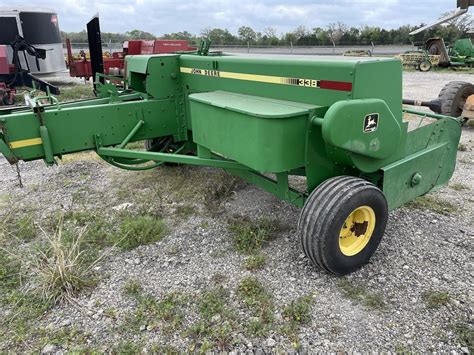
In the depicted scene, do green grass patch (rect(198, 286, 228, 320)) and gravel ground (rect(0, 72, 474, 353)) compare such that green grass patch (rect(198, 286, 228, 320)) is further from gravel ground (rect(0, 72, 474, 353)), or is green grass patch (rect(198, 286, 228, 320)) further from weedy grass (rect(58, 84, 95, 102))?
weedy grass (rect(58, 84, 95, 102))

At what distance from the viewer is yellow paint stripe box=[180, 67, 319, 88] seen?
296 centimetres

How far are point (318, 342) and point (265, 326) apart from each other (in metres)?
0.32

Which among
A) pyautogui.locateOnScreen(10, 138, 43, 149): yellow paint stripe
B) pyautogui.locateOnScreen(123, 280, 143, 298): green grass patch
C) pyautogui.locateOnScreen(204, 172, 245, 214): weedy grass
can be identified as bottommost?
pyautogui.locateOnScreen(123, 280, 143, 298): green grass patch

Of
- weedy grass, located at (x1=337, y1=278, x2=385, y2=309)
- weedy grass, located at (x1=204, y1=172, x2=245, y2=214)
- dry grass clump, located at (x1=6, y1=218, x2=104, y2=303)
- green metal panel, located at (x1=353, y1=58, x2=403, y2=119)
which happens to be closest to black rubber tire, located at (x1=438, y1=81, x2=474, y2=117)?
weedy grass, located at (x1=204, y1=172, x2=245, y2=214)

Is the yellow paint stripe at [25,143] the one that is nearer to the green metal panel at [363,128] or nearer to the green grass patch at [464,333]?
the green metal panel at [363,128]

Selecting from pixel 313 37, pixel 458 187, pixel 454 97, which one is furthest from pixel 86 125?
pixel 313 37

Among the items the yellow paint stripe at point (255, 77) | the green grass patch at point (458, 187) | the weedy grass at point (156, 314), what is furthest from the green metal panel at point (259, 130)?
the green grass patch at point (458, 187)

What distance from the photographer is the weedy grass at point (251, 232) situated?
3.41m

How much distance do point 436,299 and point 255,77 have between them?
199cm

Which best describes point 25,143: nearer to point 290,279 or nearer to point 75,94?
point 290,279

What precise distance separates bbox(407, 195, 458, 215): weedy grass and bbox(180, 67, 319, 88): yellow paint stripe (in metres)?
1.80

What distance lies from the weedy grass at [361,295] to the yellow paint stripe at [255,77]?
136 cm

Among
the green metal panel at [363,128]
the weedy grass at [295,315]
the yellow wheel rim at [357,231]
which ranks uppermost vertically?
the green metal panel at [363,128]

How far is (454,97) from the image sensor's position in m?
6.22
